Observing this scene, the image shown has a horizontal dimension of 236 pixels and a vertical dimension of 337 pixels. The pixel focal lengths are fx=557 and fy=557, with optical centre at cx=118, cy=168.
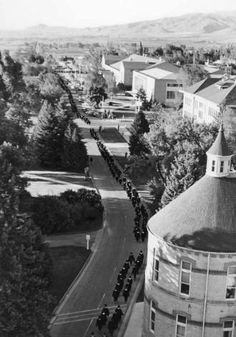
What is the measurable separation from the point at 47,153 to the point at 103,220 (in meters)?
19.2

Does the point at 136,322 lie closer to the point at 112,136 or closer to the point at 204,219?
the point at 204,219

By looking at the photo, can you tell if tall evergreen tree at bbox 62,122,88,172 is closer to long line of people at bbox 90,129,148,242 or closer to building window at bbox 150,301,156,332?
long line of people at bbox 90,129,148,242

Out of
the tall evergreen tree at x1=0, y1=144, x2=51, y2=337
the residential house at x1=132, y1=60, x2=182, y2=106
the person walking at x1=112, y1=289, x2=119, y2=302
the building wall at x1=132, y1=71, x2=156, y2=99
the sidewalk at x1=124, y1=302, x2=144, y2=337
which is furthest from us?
the building wall at x1=132, y1=71, x2=156, y2=99

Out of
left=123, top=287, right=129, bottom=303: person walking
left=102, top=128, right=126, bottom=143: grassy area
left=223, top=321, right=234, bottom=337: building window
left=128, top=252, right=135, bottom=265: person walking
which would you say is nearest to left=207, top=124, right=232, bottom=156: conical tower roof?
left=223, top=321, right=234, bottom=337: building window

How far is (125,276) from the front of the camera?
116 feet

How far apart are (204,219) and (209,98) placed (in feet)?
173

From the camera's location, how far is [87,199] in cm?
4781

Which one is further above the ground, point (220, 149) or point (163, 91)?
point (220, 149)

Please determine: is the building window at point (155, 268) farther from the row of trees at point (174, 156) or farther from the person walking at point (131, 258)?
the row of trees at point (174, 156)

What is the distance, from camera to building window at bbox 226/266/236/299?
26.5m

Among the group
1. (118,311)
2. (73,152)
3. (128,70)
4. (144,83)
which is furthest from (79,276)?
(128,70)

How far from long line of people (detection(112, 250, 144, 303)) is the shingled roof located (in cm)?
615

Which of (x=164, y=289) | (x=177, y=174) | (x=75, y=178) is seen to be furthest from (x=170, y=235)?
(x=75, y=178)

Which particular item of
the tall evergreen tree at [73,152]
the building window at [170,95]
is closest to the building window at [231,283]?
the tall evergreen tree at [73,152]
